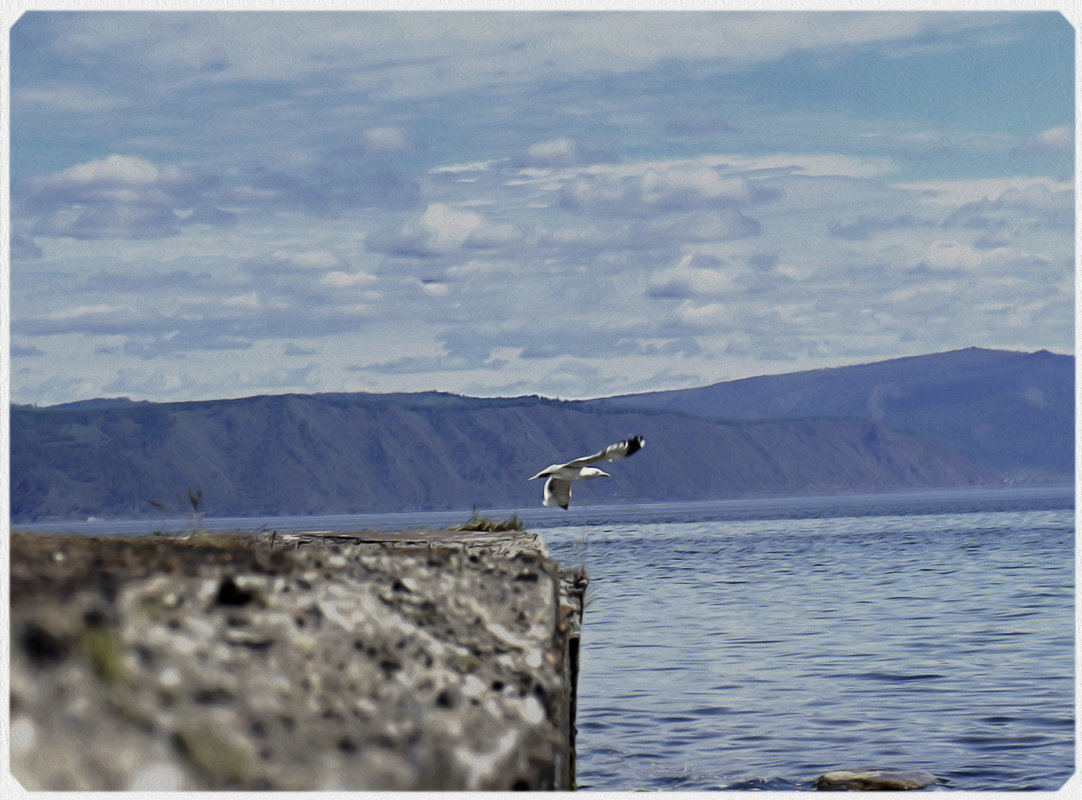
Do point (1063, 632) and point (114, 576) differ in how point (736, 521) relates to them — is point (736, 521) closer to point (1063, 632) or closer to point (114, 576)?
point (1063, 632)

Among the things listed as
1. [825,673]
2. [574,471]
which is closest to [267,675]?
[574,471]

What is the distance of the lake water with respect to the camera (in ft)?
68.1

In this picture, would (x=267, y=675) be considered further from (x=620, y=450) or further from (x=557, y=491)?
(x=557, y=491)

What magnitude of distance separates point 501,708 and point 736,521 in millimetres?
134301

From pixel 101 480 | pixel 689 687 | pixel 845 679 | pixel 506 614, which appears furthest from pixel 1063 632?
pixel 101 480

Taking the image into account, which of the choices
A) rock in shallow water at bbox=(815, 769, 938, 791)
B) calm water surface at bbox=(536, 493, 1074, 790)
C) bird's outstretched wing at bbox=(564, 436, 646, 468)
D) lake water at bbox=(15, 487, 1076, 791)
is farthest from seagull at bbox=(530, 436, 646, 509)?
rock in shallow water at bbox=(815, 769, 938, 791)

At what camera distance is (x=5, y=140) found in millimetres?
9930

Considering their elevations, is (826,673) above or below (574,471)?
below

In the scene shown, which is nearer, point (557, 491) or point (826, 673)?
point (557, 491)

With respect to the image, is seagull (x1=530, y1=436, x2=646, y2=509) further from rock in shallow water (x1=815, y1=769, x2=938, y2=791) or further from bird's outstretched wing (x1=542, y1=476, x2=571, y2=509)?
rock in shallow water (x1=815, y1=769, x2=938, y2=791)

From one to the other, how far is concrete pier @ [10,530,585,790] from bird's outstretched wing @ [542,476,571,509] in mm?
4891

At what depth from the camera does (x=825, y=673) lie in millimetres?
30109

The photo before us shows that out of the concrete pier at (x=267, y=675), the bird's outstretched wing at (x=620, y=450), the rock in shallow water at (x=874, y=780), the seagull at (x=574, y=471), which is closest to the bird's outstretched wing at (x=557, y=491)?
the seagull at (x=574, y=471)

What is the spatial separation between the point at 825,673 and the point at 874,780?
12.5 m
